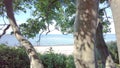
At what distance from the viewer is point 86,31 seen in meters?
4.11

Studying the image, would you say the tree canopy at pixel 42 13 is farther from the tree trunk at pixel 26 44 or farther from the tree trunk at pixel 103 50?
the tree trunk at pixel 103 50

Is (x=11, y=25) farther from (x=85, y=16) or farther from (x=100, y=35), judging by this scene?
(x=85, y=16)

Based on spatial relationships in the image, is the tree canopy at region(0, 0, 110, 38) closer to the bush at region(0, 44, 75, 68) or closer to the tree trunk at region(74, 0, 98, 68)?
the bush at region(0, 44, 75, 68)

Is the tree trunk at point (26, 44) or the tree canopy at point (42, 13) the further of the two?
the tree canopy at point (42, 13)

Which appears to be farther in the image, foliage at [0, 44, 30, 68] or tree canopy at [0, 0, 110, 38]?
foliage at [0, 44, 30, 68]

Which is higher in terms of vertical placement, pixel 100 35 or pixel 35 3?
pixel 35 3

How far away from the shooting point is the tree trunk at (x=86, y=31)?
4.11 meters

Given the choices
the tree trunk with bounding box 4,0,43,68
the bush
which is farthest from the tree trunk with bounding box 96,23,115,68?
the bush

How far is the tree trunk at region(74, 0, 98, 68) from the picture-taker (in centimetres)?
411

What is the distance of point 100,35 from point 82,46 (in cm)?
277

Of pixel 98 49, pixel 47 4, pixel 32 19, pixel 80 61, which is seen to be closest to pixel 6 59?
pixel 32 19

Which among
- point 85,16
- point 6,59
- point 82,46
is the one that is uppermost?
point 85,16

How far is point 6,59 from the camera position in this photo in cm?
1069

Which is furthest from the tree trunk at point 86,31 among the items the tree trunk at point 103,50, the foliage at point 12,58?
the foliage at point 12,58
